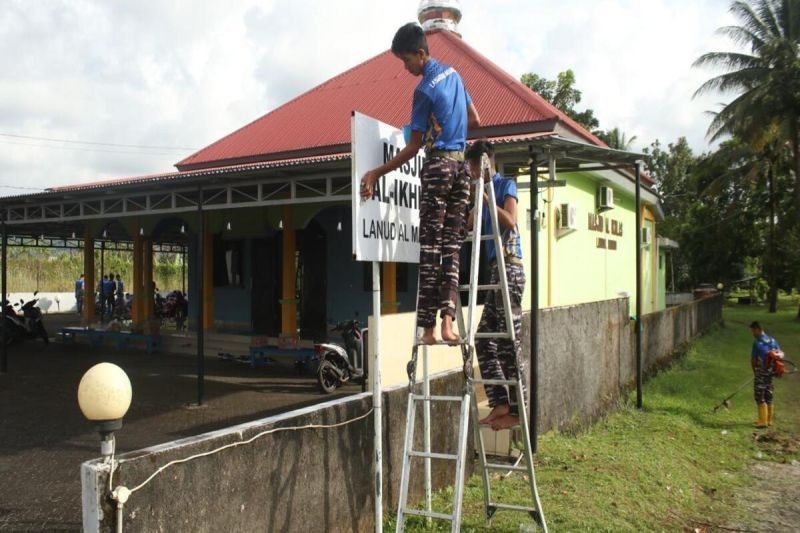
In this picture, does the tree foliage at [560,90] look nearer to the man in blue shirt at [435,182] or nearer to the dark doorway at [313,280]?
the dark doorway at [313,280]

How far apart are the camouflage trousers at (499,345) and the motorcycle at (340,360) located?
6.15 metres

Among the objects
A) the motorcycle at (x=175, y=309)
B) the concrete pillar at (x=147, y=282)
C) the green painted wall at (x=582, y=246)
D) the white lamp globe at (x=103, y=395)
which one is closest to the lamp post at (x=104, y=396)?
the white lamp globe at (x=103, y=395)

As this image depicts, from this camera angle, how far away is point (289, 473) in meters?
3.64

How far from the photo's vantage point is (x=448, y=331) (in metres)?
3.47

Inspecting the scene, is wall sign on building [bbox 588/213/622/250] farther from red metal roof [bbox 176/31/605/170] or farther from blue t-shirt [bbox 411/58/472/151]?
blue t-shirt [bbox 411/58/472/151]

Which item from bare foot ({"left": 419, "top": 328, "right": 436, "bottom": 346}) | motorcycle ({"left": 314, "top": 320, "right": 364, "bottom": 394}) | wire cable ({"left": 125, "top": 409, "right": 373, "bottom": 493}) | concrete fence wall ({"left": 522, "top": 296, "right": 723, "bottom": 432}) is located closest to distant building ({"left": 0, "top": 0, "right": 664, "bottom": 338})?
motorcycle ({"left": 314, "top": 320, "right": 364, "bottom": 394})

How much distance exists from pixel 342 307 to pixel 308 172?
529cm

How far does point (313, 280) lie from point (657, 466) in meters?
10.0

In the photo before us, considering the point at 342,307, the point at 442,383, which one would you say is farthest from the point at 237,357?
the point at 442,383

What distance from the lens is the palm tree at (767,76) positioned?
24.6 m

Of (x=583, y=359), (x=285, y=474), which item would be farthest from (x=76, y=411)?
(x=583, y=359)

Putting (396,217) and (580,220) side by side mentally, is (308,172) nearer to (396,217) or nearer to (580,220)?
(396,217)

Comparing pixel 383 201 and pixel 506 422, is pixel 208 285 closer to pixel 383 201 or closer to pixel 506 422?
pixel 506 422

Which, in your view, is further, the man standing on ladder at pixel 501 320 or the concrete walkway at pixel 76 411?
the concrete walkway at pixel 76 411
